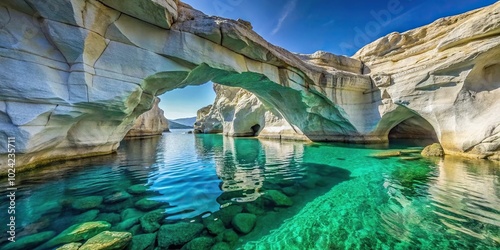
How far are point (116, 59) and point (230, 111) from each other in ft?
76.4

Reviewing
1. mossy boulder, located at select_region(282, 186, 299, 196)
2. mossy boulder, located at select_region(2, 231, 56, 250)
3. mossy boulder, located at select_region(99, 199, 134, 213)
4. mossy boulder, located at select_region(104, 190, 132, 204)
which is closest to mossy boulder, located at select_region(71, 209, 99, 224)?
mossy boulder, located at select_region(99, 199, 134, 213)

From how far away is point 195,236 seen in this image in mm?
3301

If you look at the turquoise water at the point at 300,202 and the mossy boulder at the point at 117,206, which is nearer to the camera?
the turquoise water at the point at 300,202

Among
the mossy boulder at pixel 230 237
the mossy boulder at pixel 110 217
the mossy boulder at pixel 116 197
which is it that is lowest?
the mossy boulder at pixel 230 237

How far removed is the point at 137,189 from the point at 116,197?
1.93 feet

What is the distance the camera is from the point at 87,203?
4559mm

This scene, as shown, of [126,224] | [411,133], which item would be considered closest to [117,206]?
[126,224]

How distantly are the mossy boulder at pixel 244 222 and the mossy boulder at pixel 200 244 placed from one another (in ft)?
1.90

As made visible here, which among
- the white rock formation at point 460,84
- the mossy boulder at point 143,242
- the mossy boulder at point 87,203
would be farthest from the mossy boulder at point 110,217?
the white rock formation at point 460,84

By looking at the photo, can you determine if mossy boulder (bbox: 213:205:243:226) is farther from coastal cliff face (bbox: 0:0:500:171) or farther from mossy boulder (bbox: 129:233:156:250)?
coastal cliff face (bbox: 0:0:500:171)

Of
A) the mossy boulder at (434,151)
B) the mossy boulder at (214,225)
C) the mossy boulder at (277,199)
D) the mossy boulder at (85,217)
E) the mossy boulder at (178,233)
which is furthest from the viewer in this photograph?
the mossy boulder at (434,151)

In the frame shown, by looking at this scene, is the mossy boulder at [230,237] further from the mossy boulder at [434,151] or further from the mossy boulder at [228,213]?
the mossy boulder at [434,151]

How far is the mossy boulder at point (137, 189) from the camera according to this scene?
5440 mm

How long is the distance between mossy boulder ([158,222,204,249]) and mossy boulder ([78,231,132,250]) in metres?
0.52
